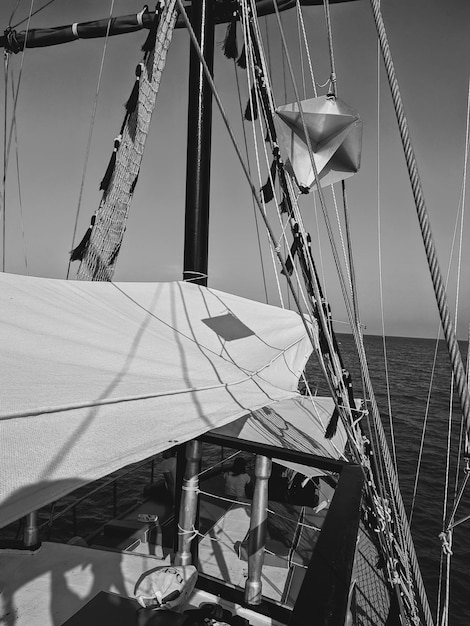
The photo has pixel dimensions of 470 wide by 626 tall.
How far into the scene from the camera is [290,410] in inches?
320

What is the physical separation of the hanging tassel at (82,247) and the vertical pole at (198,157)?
1.28 metres

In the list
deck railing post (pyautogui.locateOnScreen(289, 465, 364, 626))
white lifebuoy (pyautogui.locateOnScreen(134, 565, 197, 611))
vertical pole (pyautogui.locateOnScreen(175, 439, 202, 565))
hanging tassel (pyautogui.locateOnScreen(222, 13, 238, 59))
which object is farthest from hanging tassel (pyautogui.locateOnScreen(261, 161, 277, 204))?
hanging tassel (pyautogui.locateOnScreen(222, 13, 238, 59))

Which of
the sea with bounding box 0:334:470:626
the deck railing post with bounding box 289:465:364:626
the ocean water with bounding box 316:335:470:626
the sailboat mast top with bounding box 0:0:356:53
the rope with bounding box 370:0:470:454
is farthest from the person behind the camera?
the ocean water with bounding box 316:335:470:626

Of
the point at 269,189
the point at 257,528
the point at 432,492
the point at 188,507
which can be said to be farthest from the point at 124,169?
the point at 432,492

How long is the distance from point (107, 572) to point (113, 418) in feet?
7.29

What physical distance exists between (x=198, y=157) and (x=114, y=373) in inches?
149

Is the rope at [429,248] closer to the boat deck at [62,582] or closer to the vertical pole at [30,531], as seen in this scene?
the boat deck at [62,582]

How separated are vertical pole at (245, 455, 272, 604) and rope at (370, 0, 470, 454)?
1578mm

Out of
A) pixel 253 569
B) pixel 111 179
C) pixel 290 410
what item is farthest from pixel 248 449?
pixel 290 410

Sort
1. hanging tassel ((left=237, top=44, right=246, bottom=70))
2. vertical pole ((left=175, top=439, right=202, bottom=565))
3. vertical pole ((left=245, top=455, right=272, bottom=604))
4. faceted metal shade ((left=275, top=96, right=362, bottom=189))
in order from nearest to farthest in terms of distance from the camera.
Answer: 1. vertical pole ((left=245, top=455, right=272, bottom=604))
2. vertical pole ((left=175, top=439, right=202, bottom=565))
3. faceted metal shade ((left=275, top=96, right=362, bottom=189))
4. hanging tassel ((left=237, top=44, right=246, bottom=70))

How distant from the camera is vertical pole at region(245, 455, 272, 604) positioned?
125 inches

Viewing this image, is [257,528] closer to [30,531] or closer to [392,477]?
[392,477]

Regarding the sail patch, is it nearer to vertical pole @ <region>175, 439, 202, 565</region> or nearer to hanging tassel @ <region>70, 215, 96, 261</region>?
vertical pole @ <region>175, 439, 202, 565</region>

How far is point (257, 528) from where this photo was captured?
10.4 ft
